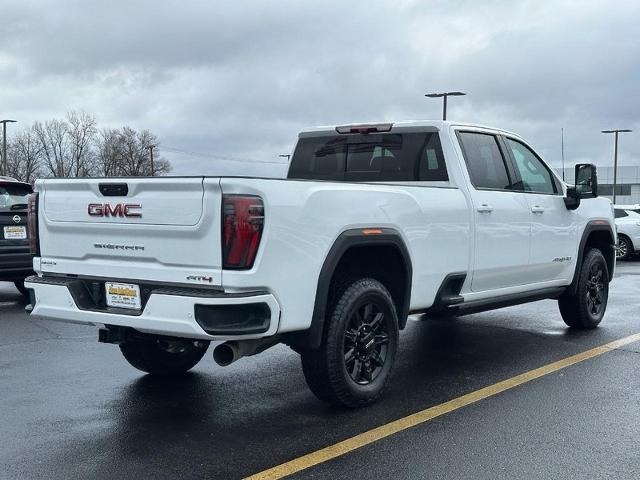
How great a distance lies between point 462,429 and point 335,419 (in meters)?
0.80

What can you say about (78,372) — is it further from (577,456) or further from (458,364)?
(577,456)

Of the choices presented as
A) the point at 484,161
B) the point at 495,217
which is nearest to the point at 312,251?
the point at 495,217

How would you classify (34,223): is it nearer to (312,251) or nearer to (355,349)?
(312,251)

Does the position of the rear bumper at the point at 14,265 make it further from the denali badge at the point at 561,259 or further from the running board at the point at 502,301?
the denali badge at the point at 561,259

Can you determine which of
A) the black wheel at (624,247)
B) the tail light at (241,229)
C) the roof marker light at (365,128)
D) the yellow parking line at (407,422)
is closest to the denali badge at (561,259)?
the yellow parking line at (407,422)

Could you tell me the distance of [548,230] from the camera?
6859mm

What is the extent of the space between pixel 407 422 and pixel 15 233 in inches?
261

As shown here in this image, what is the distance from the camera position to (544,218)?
6.80 metres

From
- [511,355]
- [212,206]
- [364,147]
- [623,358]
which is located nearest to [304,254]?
[212,206]

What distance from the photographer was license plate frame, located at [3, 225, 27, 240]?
9281mm

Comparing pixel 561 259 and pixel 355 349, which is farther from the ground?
pixel 561 259

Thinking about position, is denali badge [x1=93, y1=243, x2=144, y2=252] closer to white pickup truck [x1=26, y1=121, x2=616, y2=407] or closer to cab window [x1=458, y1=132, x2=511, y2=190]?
white pickup truck [x1=26, y1=121, x2=616, y2=407]

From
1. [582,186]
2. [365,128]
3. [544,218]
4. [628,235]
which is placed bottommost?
[628,235]

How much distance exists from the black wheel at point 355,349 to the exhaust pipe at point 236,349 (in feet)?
1.14
